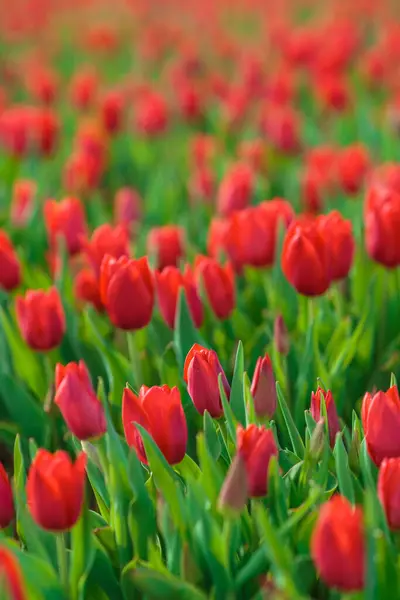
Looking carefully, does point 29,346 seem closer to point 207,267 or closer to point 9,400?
point 9,400

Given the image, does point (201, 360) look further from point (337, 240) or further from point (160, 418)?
point (337, 240)

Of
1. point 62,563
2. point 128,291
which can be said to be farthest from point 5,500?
point 128,291

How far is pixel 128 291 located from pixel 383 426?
1.86 feet

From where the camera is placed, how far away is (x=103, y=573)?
1228 mm

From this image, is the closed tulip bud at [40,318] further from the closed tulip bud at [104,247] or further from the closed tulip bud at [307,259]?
the closed tulip bud at [307,259]

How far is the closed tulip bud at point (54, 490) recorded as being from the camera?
1069mm

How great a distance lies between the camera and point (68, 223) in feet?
7.29

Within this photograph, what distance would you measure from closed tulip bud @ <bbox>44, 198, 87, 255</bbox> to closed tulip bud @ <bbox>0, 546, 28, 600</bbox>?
4.33ft

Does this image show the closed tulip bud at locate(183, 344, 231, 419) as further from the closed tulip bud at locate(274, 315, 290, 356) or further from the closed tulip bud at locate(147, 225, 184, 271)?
the closed tulip bud at locate(147, 225, 184, 271)

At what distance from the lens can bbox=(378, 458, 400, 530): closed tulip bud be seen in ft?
3.50

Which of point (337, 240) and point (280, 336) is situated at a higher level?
point (337, 240)

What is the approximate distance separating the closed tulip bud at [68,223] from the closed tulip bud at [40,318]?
1.69ft

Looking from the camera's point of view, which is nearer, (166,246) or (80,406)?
(80,406)

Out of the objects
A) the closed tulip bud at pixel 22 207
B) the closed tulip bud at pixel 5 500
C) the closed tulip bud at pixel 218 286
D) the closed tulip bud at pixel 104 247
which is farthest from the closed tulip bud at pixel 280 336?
the closed tulip bud at pixel 22 207
